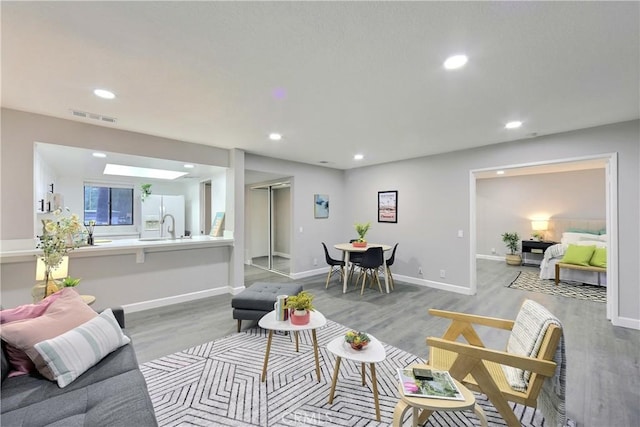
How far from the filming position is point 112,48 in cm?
180

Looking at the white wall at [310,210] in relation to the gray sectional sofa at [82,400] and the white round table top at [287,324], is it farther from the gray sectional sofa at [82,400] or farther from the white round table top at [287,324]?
the gray sectional sofa at [82,400]

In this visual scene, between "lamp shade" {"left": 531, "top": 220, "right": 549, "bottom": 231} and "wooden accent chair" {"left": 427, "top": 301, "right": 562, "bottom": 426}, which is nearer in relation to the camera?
"wooden accent chair" {"left": 427, "top": 301, "right": 562, "bottom": 426}

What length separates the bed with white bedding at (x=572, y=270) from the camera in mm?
5109

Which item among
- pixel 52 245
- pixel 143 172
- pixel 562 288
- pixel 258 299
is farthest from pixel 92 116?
pixel 562 288

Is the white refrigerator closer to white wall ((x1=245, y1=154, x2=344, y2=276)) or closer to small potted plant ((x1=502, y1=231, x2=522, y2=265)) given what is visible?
white wall ((x1=245, y1=154, x2=344, y2=276))

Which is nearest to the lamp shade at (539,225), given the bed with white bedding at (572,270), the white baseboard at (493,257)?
the bed with white bedding at (572,270)

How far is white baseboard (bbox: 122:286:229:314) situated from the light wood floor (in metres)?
0.15

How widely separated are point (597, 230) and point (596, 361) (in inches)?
224

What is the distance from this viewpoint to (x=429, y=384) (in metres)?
1.50

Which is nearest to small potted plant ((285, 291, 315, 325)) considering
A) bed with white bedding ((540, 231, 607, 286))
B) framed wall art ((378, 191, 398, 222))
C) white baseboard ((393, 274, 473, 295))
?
white baseboard ((393, 274, 473, 295))

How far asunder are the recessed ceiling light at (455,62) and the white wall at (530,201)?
7374 mm

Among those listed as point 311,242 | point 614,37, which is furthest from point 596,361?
point 311,242

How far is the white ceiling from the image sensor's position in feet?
4.91

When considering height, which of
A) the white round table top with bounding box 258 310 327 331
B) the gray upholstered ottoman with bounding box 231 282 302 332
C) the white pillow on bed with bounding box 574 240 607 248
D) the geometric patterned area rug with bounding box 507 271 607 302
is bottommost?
the geometric patterned area rug with bounding box 507 271 607 302
